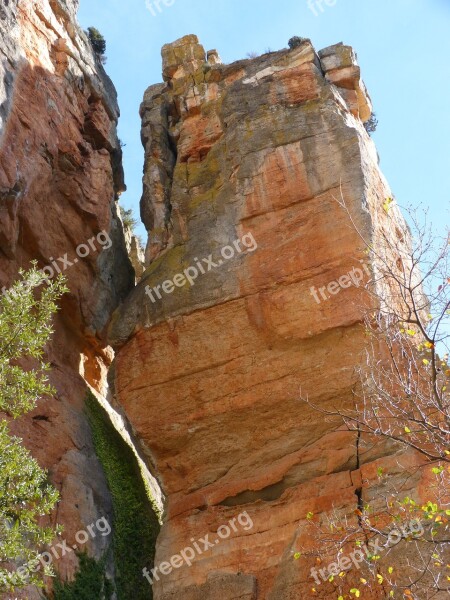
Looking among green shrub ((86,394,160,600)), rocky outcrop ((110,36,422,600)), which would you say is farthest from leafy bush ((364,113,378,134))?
green shrub ((86,394,160,600))

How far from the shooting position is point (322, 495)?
50.3 feet

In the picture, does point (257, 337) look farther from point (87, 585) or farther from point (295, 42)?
point (295, 42)

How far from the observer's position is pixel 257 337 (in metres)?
17.2

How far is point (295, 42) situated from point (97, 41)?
7.21 m

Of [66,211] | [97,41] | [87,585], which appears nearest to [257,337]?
[87,585]

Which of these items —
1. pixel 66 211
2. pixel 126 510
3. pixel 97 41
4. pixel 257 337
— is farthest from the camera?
pixel 97 41

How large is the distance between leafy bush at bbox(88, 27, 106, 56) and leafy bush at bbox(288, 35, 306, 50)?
6871 millimetres

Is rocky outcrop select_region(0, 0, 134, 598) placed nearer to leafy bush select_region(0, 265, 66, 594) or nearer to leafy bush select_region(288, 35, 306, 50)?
leafy bush select_region(0, 265, 66, 594)

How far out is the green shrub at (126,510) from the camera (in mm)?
17047

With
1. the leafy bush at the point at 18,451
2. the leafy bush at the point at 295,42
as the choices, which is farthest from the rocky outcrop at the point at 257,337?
the leafy bush at the point at 18,451

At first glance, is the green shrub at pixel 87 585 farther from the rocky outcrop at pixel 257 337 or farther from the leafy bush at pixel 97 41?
the leafy bush at pixel 97 41

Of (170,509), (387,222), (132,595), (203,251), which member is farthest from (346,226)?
(132,595)

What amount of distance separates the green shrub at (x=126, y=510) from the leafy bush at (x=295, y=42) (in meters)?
10.4

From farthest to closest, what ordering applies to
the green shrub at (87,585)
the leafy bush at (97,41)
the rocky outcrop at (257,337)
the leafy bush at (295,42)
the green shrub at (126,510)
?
the leafy bush at (97,41), the leafy bush at (295,42), the green shrub at (126,510), the rocky outcrop at (257,337), the green shrub at (87,585)
